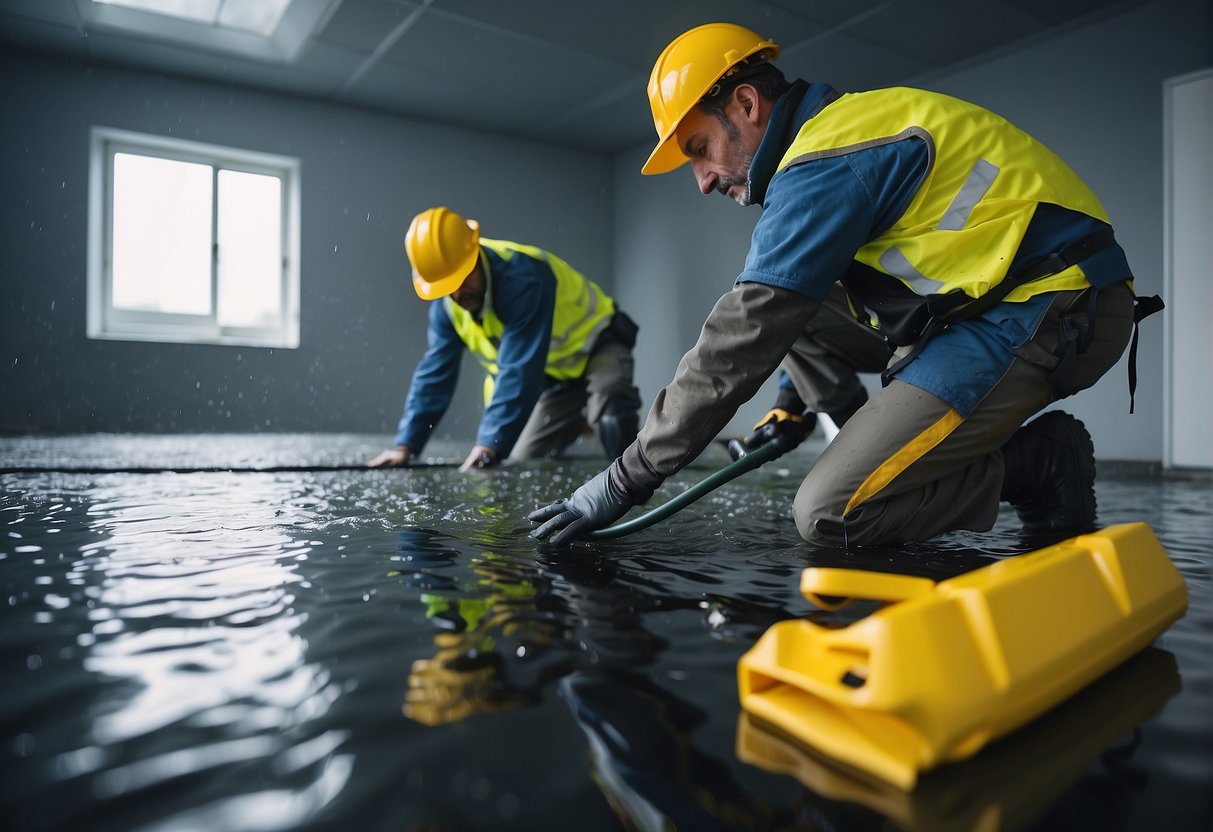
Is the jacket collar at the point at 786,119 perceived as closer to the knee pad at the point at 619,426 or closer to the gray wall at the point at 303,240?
the knee pad at the point at 619,426

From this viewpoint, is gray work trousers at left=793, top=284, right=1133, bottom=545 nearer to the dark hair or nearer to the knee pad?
the dark hair

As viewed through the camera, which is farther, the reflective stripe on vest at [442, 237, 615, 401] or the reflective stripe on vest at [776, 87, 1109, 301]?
the reflective stripe on vest at [442, 237, 615, 401]

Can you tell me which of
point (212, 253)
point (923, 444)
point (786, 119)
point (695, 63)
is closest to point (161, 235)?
point (212, 253)

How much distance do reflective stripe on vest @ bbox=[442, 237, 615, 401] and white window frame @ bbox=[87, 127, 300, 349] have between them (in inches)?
133

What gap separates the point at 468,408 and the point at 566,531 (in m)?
5.49

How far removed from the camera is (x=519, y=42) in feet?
15.8

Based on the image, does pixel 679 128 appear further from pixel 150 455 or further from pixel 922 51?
pixel 922 51

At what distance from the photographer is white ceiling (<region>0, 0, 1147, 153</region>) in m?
4.33

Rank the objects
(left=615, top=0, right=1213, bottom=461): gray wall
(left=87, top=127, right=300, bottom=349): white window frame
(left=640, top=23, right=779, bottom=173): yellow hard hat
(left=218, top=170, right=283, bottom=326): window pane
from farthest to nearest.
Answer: (left=218, top=170, right=283, bottom=326): window pane → (left=87, top=127, right=300, bottom=349): white window frame → (left=615, top=0, right=1213, bottom=461): gray wall → (left=640, top=23, right=779, bottom=173): yellow hard hat

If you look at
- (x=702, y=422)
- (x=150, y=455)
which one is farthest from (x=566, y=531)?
(x=150, y=455)

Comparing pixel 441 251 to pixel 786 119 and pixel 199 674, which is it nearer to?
pixel 786 119

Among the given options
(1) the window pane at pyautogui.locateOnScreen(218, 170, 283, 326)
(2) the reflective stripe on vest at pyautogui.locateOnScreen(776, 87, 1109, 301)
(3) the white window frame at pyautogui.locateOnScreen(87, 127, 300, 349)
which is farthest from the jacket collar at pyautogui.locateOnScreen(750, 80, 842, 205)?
(1) the window pane at pyautogui.locateOnScreen(218, 170, 283, 326)

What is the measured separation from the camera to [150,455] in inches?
122

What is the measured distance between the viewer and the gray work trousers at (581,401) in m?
3.37
